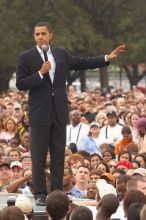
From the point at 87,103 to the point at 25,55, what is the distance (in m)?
16.1

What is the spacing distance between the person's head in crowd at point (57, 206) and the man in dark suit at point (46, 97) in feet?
4.89

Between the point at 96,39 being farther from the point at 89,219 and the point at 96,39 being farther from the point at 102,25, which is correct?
the point at 89,219

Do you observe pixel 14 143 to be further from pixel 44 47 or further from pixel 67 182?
pixel 44 47

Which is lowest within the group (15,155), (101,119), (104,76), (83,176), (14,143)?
(83,176)

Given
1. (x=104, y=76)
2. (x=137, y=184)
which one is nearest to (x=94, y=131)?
(x=137, y=184)

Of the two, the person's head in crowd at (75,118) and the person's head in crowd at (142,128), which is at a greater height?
the person's head in crowd at (75,118)

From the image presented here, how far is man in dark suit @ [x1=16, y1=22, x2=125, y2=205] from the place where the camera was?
1080 centimetres

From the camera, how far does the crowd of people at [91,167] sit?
30.8 feet

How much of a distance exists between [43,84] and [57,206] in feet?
6.41

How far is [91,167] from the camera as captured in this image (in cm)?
1653

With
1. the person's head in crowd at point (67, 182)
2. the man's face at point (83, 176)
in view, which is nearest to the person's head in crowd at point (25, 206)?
the person's head in crowd at point (67, 182)

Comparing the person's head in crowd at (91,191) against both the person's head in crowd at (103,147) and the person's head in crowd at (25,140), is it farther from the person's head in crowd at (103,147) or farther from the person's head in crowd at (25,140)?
the person's head in crowd at (25,140)

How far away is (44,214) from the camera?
34.3ft

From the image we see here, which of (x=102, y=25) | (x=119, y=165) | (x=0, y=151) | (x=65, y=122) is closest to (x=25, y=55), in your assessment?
(x=65, y=122)
